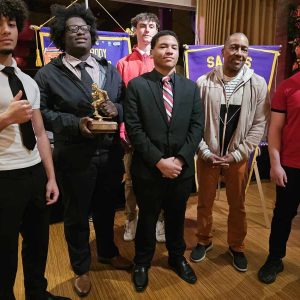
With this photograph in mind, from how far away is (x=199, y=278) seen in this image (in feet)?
7.08

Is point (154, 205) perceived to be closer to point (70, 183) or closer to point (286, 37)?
point (70, 183)

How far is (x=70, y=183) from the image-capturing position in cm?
185

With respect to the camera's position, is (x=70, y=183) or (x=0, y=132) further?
(x=70, y=183)

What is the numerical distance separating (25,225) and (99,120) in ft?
2.17

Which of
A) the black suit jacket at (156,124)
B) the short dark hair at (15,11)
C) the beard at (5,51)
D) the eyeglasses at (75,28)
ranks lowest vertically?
the black suit jacket at (156,124)

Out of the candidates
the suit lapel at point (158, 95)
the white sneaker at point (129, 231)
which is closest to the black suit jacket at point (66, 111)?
the suit lapel at point (158, 95)

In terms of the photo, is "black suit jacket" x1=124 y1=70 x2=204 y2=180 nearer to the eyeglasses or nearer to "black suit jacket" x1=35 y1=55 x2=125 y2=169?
"black suit jacket" x1=35 y1=55 x2=125 y2=169

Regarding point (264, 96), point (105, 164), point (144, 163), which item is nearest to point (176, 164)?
point (144, 163)

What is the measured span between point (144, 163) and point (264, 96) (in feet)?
3.15

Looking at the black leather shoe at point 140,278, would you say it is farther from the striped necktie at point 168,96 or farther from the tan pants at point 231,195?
the striped necktie at point 168,96

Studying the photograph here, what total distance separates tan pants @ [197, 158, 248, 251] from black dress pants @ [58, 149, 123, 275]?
64 centimetres

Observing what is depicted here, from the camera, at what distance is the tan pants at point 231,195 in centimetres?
217

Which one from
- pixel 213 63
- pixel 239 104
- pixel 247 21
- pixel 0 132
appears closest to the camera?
pixel 0 132

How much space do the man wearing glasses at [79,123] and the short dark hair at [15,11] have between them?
1.13 ft
